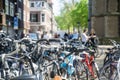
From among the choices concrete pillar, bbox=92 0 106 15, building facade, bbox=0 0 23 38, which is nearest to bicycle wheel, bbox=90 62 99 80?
concrete pillar, bbox=92 0 106 15

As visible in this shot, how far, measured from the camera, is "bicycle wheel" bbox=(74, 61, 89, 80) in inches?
380

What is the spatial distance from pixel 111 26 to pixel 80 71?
97.0ft

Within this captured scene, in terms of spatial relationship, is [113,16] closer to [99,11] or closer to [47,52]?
[99,11]

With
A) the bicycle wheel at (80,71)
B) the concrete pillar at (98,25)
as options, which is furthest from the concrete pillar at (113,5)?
the bicycle wheel at (80,71)

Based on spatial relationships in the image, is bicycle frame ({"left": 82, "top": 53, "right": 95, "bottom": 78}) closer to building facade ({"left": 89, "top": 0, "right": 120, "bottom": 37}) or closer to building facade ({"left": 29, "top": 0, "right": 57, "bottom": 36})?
building facade ({"left": 89, "top": 0, "right": 120, "bottom": 37})

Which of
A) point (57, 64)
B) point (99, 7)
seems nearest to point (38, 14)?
point (99, 7)

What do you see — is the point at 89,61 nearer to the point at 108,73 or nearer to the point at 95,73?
the point at 95,73

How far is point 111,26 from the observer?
38906 millimetres

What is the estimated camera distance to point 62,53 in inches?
362

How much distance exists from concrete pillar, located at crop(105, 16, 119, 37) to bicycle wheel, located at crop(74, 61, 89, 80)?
2884 cm

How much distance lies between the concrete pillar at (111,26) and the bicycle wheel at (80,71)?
28840mm

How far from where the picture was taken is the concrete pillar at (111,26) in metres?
38.6

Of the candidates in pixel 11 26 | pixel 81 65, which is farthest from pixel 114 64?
pixel 11 26

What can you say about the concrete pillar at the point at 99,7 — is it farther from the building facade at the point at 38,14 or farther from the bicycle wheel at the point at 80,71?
the building facade at the point at 38,14
